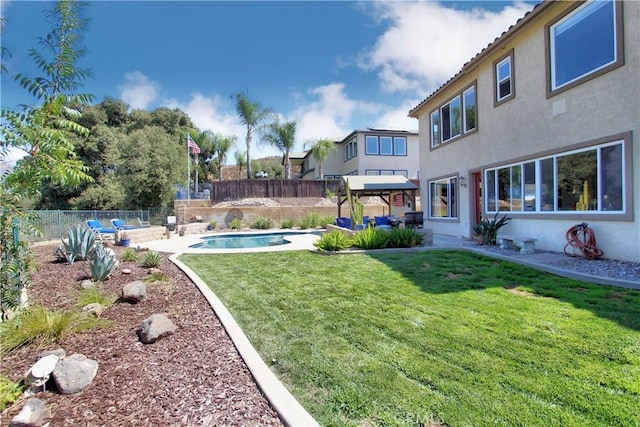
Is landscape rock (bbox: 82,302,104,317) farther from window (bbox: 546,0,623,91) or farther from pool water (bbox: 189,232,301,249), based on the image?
window (bbox: 546,0,623,91)

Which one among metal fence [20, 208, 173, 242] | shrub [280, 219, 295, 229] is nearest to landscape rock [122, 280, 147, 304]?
metal fence [20, 208, 173, 242]

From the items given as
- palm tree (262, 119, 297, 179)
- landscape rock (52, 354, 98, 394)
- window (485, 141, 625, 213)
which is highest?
palm tree (262, 119, 297, 179)

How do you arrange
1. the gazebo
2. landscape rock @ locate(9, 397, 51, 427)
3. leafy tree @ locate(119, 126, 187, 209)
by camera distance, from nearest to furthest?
landscape rock @ locate(9, 397, 51, 427) → the gazebo → leafy tree @ locate(119, 126, 187, 209)

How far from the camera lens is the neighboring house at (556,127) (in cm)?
728

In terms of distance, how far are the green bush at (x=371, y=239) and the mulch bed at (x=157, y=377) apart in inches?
248

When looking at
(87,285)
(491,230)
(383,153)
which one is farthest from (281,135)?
(87,285)

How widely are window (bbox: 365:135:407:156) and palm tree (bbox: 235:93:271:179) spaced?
9.55 meters

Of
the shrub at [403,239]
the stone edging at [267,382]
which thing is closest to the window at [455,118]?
the shrub at [403,239]

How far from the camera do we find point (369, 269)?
7734mm

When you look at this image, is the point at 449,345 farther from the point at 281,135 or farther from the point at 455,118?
the point at 281,135

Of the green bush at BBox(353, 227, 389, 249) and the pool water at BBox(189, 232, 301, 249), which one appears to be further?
the pool water at BBox(189, 232, 301, 249)

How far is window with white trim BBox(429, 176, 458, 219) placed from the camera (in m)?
14.4

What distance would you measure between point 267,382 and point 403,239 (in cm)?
843

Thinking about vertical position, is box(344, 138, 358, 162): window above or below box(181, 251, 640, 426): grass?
above
